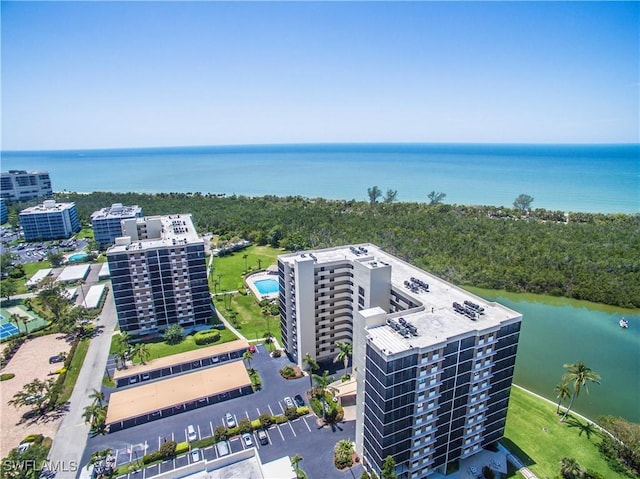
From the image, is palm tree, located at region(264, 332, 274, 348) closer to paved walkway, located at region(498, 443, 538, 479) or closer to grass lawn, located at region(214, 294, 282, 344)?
grass lawn, located at region(214, 294, 282, 344)

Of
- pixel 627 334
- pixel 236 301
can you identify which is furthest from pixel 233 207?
pixel 627 334

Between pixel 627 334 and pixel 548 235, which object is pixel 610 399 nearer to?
pixel 627 334

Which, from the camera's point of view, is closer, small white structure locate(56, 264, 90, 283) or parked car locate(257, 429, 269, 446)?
parked car locate(257, 429, 269, 446)

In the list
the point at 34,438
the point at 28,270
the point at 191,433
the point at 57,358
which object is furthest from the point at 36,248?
the point at 191,433

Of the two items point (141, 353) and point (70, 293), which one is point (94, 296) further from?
point (141, 353)

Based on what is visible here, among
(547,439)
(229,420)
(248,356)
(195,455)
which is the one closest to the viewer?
(195,455)

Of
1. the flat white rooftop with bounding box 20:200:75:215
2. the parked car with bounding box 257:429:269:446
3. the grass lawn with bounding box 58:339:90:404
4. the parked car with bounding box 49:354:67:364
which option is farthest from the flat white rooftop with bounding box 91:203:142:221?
the parked car with bounding box 257:429:269:446

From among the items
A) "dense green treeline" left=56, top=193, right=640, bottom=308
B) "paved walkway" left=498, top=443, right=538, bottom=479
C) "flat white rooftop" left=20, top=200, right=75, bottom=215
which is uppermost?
"flat white rooftop" left=20, top=200, right=75, bottom=215
